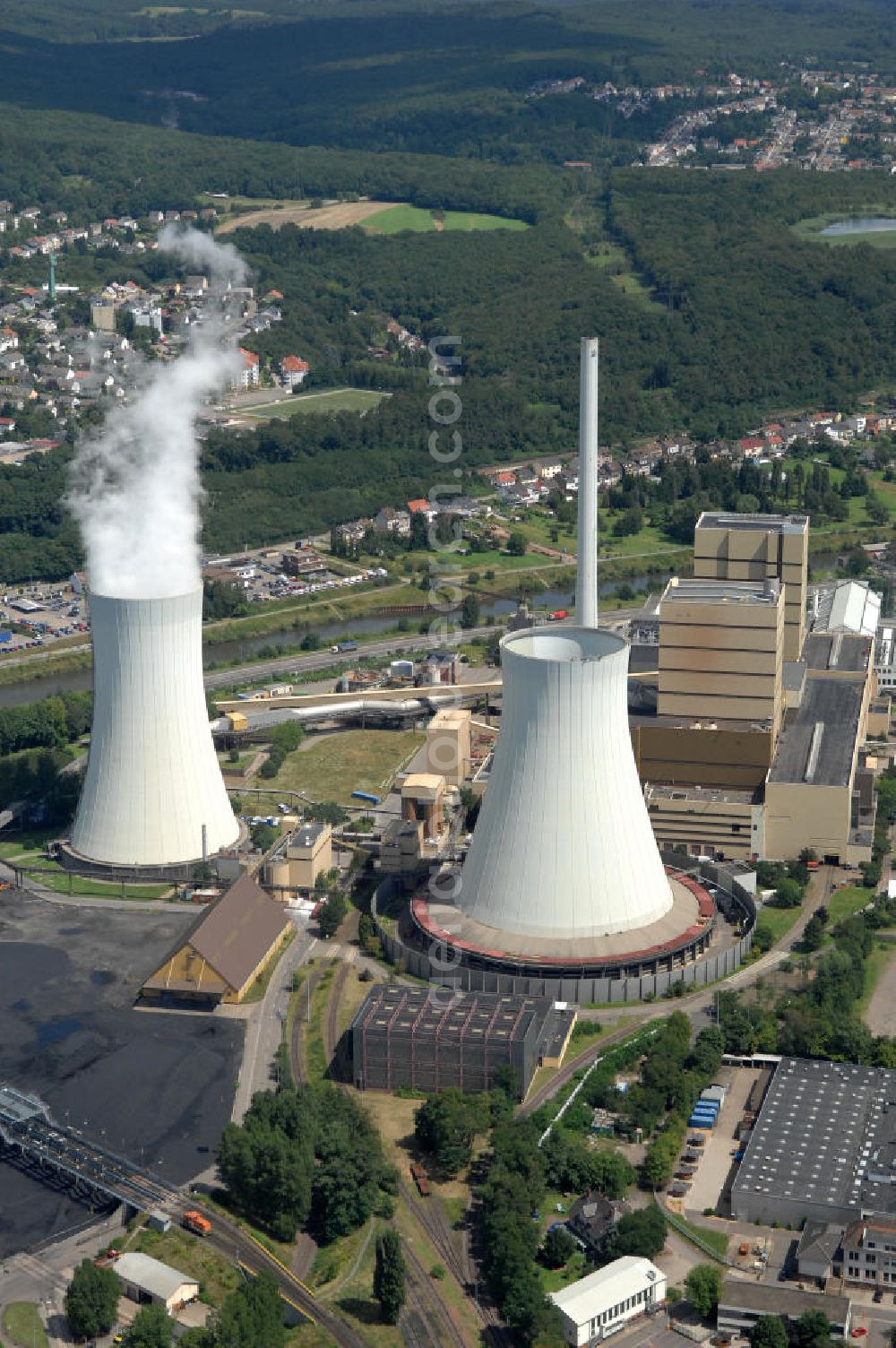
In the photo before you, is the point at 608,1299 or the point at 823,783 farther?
the point at 823,783

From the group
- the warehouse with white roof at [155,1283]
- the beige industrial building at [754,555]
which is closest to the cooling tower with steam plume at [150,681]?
the beige industrial building at [754,555]

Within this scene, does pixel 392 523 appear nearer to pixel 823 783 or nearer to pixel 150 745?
pixel 823 783

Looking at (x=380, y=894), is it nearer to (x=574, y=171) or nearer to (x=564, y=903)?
(x=564, y=903)

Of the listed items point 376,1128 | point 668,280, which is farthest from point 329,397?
point 376,1128

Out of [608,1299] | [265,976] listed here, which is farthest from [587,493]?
[608,1299]

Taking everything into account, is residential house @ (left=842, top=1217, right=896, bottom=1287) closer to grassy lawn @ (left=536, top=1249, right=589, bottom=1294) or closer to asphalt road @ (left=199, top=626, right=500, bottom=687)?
grassy lawn @ (left=536, top=1249, right=589, bottom=1294)

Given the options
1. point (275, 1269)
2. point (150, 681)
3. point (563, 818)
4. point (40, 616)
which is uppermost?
point (150, 681)

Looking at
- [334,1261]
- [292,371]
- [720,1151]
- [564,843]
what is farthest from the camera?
[292,371]
